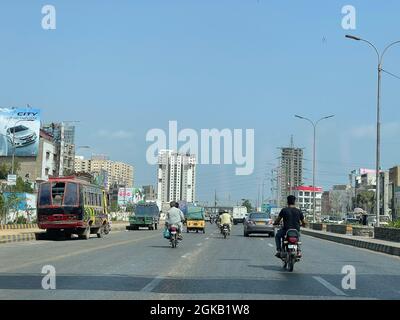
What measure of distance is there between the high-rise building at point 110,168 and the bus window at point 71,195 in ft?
338

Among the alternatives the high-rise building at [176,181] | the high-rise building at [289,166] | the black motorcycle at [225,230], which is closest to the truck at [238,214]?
the high-rise building at [289,166]

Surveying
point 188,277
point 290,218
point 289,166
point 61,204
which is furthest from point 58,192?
point 289,166

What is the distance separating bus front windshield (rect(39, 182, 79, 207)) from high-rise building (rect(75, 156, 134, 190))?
103 meters

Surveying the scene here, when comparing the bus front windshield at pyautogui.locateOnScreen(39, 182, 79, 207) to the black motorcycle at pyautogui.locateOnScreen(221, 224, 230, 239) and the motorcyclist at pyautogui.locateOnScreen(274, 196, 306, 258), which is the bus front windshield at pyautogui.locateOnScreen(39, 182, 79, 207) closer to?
the black motorcycle at pyautogui.locateOnScreen(221, 224, 230, 239)

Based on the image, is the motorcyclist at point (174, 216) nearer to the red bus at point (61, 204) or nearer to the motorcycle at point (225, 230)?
the red bus at point (61, 204)

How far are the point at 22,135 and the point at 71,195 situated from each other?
170ft

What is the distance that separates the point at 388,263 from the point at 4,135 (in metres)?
68.1

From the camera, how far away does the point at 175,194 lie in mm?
123875

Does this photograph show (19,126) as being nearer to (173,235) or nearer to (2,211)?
(2,211)

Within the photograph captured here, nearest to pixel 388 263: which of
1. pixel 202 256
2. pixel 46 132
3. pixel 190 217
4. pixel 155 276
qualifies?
pixel 202 256

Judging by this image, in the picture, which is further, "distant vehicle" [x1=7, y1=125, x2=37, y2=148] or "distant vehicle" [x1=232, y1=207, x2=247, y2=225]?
"distant vehicle" [x1=232, y1=207, x2=247, y2=225]


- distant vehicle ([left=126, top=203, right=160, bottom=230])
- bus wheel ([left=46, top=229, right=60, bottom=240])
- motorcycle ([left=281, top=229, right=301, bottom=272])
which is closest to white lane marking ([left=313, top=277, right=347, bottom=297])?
motorcycle ([left=281, top=229, right=301, bottom=272])

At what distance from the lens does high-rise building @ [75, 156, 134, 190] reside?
151m
